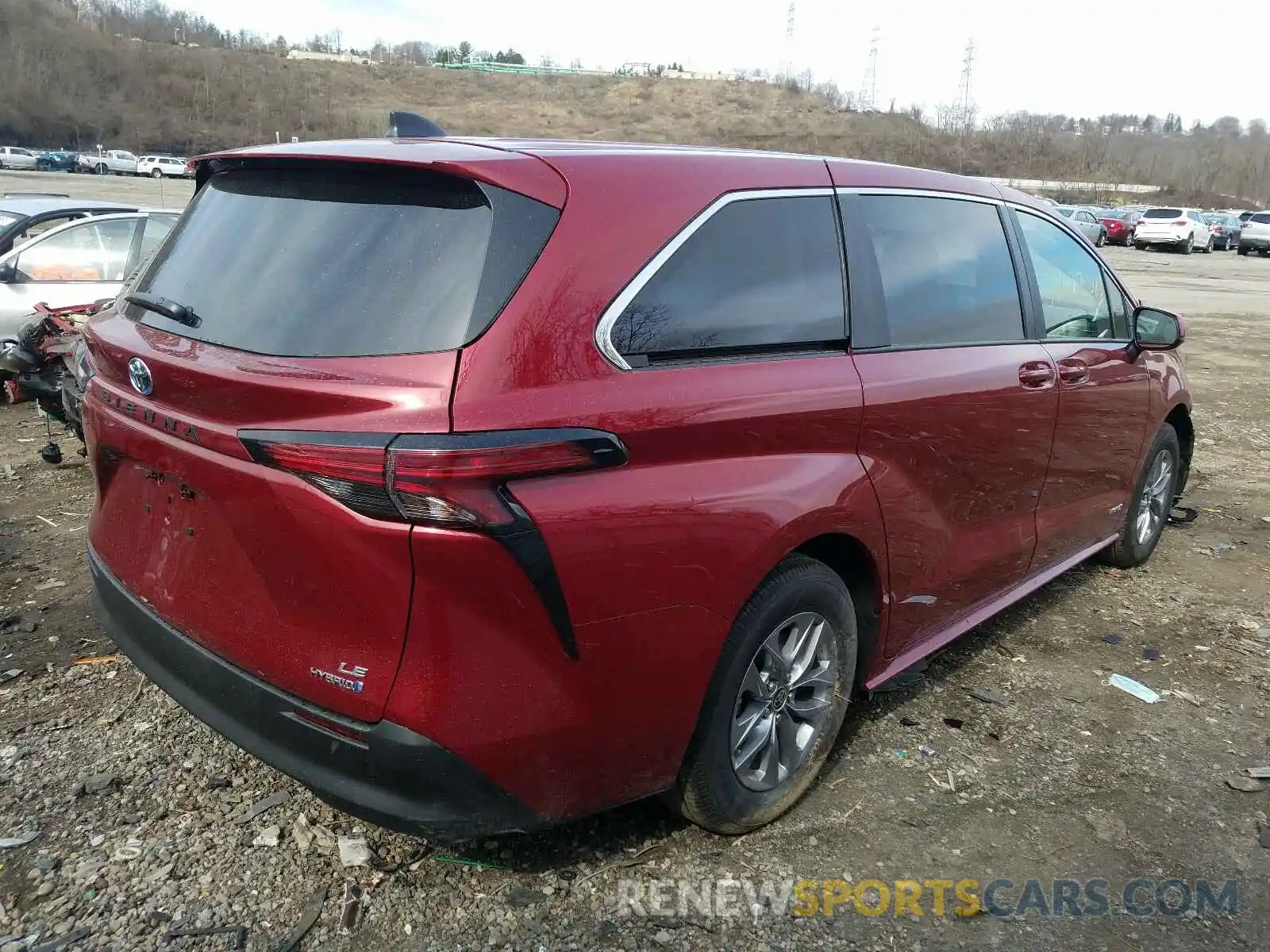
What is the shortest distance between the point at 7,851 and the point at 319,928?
0.98 meters

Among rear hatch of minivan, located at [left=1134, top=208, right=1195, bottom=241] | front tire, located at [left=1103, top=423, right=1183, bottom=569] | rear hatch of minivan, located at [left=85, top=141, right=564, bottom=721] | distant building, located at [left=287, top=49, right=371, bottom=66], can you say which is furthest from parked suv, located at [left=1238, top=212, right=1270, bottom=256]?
distant building, located at [left=287, top=49, right=371, bottom=66]

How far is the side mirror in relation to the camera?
4500mm

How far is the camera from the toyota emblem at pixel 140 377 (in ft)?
7.96

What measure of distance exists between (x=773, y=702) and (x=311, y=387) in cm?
156

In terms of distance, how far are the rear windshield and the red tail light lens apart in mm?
228

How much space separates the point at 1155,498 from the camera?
524 cm

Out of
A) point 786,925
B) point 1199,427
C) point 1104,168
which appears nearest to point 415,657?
point 786,925

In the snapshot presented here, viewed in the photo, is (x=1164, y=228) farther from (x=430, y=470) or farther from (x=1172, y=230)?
(x=430, y=470)

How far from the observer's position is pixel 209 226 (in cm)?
265

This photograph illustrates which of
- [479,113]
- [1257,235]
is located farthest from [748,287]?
[479,113]

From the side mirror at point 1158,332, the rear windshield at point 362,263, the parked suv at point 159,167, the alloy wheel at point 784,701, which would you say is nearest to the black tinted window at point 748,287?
the rear windshield at point 362,263

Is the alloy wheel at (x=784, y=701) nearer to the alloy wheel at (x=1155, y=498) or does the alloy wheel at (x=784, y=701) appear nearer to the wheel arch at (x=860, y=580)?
the wheel arch at (x=860, y=580)

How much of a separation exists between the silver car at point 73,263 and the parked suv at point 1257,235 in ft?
141

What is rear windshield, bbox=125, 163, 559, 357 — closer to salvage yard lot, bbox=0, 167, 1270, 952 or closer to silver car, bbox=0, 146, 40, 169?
salvage yard lot, bbox=0, 167, 1270, 952
